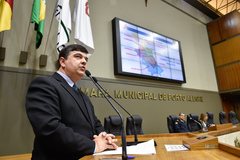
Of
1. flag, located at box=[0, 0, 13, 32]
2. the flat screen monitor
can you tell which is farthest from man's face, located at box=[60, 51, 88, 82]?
the flat screen monitor

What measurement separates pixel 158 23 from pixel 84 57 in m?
5.01

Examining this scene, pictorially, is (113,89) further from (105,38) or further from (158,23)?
(158,23)

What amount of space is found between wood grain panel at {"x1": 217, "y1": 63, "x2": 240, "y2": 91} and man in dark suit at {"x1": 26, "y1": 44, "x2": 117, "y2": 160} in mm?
7300

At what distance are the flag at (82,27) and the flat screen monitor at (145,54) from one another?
1.05 metres

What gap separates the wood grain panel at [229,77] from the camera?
22.1 ft

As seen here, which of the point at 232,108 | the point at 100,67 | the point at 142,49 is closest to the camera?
the point at 100,67

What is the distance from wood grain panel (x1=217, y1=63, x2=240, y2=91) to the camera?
22.1ft

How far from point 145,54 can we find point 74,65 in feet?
12.4

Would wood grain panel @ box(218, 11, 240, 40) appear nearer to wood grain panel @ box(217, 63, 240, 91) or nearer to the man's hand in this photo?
wood grain panel @ box(217, 63, 240, 91)

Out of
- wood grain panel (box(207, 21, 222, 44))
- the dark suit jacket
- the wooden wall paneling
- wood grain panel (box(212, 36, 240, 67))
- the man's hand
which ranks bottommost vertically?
the man's hand

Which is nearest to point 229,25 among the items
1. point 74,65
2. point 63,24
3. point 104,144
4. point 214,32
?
point 214,32

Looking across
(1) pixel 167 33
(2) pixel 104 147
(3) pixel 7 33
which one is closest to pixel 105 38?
(3) pixel 7 33

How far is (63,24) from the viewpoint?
2.96 meters

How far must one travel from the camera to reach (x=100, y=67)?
160 inches
